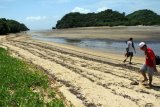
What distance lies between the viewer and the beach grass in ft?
37.4

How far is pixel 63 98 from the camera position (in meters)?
12.6

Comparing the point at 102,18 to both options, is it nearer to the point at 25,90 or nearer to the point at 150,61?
the point at 150,61

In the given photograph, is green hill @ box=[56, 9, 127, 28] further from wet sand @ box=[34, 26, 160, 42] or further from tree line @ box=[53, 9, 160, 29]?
wet sand @ box=[34, 26, 160, 42]

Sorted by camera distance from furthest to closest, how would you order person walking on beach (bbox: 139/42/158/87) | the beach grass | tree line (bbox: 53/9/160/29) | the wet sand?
tree line (bbox: 53/9/160/29)
the wet sand
person walking on beach (bbox: 139/42/158/87)
the beach grass

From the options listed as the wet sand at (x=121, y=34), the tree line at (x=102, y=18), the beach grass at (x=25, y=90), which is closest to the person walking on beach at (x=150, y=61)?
the beach grass at (x=25, y=90)

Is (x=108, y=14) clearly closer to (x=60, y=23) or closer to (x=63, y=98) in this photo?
(x=60, y=23)

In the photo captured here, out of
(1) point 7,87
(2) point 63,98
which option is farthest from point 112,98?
(1) point 7,87

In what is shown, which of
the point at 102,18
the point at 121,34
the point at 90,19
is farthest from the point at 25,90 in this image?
the point at 90,19

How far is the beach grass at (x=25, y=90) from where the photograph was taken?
449 inches

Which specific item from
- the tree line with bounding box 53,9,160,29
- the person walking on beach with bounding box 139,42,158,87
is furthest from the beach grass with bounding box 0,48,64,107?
the tree line with bounding box 53,9,160,29

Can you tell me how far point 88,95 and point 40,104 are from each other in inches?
86.2

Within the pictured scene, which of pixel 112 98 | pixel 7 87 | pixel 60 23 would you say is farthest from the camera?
pixel 60 23

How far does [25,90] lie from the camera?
1293 cm

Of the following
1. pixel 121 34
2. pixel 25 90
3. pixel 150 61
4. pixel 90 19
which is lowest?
pixel 90 19
